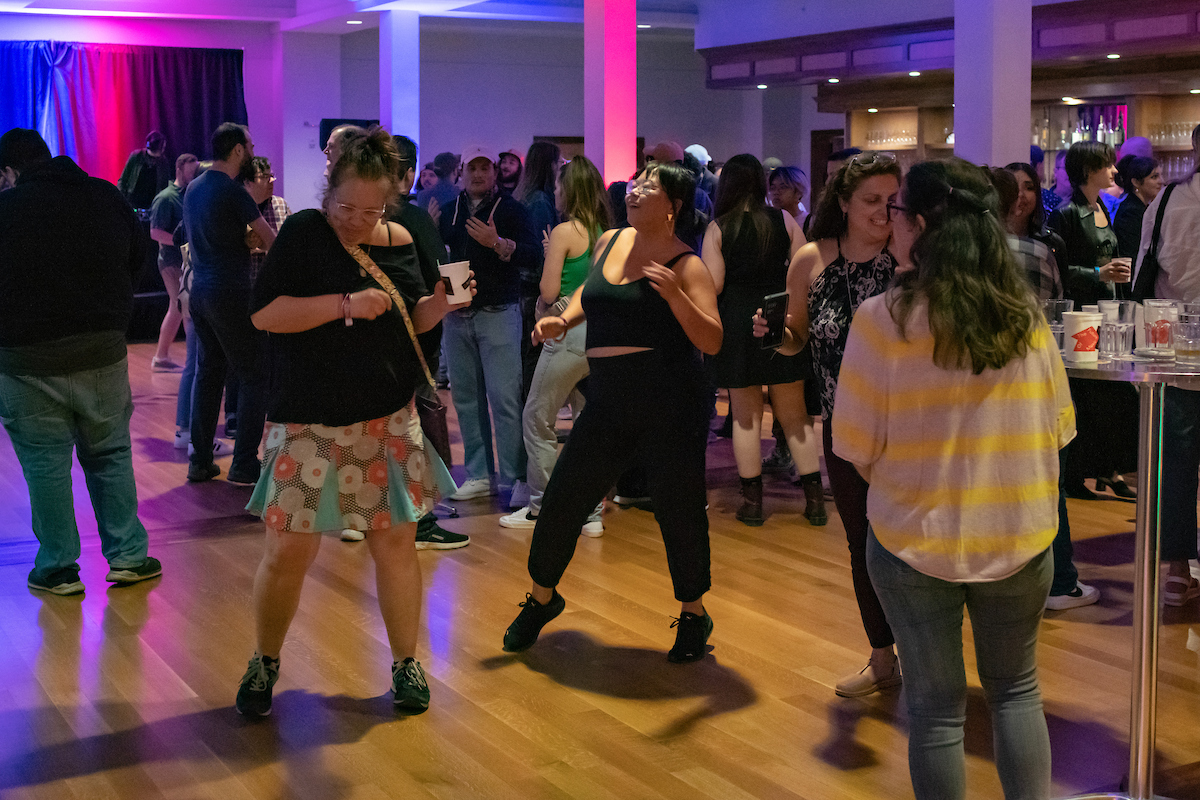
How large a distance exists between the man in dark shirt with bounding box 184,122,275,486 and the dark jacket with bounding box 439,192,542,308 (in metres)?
1.04

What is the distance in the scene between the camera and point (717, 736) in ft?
10.8

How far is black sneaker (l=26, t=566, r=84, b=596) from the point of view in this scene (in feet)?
14.8

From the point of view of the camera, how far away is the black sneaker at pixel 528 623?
3.92m

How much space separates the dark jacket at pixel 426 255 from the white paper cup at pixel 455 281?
0.37ft

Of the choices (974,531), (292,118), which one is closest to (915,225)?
(974,531)

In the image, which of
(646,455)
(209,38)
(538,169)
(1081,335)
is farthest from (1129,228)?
(209,38)

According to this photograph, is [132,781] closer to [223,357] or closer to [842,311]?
[842,311]

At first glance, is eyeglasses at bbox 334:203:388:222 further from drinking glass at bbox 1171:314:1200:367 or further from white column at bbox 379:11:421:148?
white column at bbox 379:11:421:148

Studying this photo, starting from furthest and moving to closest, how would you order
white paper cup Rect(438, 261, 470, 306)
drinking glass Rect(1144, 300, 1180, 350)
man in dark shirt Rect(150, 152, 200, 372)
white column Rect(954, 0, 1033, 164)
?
1. man in dark shirt Rect(150, 152, 200, 372)
2. white column Rect(954, 0, 1033, 164)
3. white paper cup Rect(438, 261, 470, 306)
4. drinking glass Rect(1144, 300, 1180, 350)

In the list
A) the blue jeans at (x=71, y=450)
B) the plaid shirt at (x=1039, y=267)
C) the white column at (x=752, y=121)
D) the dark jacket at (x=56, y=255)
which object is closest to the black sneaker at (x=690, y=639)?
the plaid shirt at (x=1039, y=267)

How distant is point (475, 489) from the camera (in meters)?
6.01

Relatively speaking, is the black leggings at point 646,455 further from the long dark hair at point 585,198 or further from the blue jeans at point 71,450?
the blue jeans at point 71,450

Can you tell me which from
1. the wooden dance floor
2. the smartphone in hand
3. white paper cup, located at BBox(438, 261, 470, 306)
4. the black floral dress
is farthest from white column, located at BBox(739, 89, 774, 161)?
white paper cup, located at BBox(438, 261, 470, 306)

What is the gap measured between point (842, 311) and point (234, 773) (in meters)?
1.95
